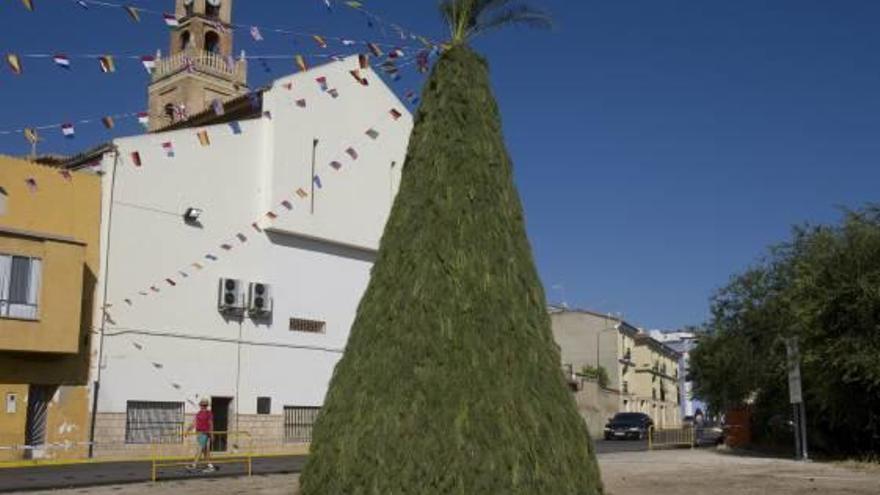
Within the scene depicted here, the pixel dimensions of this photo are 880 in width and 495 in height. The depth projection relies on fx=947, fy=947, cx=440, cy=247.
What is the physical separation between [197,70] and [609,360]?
36.1 metres

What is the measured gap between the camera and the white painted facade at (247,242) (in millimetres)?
26094

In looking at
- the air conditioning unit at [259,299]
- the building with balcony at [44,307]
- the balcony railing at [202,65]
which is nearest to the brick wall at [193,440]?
the building with balcony at [44,307]

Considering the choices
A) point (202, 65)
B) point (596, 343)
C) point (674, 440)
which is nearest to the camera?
point (674, 440)

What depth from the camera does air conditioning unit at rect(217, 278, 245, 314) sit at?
28.4 meters

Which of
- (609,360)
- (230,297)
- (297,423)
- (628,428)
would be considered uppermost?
(609,360)

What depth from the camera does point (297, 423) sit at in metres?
31.2

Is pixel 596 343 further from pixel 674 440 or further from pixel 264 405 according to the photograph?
pixel 264 405

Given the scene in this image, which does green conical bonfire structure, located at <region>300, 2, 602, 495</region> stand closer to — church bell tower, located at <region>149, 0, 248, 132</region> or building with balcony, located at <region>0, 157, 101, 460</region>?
building with balcony, located at <region>0, 157, 101, 460</region>

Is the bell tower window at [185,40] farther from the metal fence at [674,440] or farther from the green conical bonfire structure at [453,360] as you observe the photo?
the green conical bonfire structure at [453,360]

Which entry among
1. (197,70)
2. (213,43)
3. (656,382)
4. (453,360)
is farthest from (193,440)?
(656,382)

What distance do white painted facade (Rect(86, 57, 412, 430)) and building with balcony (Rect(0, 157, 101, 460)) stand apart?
64 cm

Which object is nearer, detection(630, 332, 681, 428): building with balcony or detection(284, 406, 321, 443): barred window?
detection(284, 406, 321, 443): barred window

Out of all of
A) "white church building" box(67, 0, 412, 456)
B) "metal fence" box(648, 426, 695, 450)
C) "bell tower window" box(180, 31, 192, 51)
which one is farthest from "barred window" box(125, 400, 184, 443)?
"bell tower window" box(180, 31, 192, 51)

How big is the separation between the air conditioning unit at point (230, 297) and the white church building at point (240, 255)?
0.19 ft
